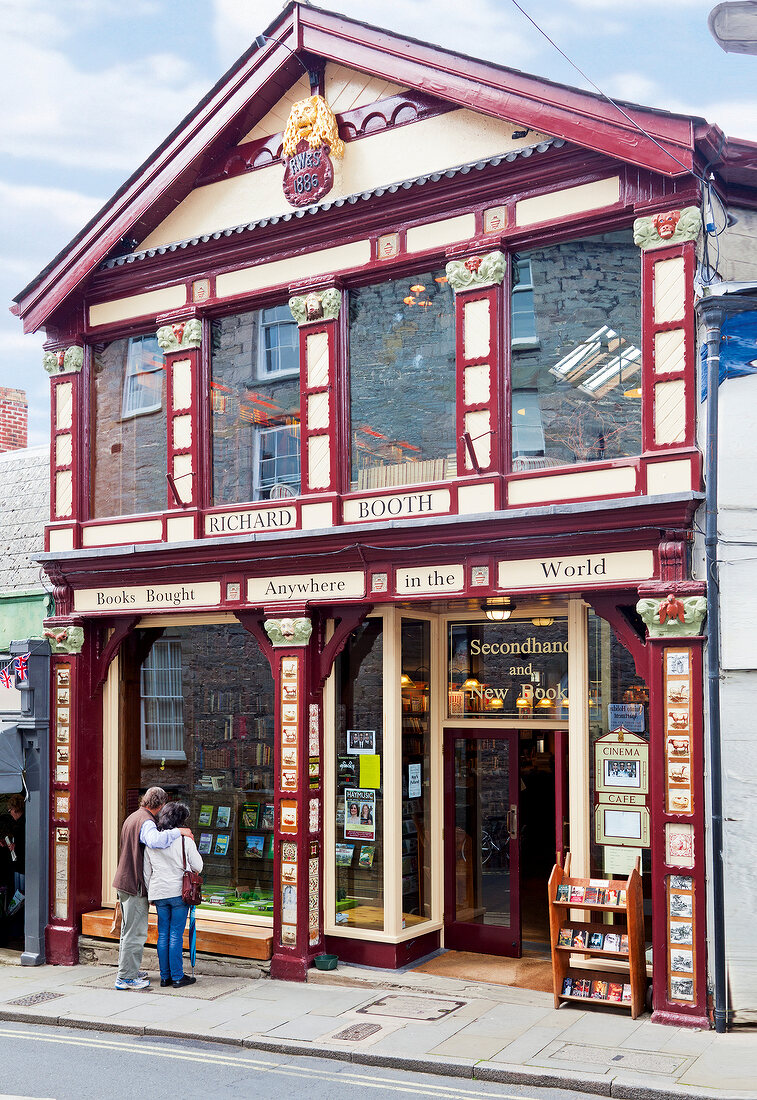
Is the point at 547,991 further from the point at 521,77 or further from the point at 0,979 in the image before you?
the point at 521,77

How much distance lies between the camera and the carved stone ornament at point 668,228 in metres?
9.71

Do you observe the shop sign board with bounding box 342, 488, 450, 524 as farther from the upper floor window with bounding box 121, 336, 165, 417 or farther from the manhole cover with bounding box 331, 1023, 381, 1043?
the manhole cover with bounding box 331, 1023, 381, 1043

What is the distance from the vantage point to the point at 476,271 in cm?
1095

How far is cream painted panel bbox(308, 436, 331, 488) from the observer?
11781 millimetres

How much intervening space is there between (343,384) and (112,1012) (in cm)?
650

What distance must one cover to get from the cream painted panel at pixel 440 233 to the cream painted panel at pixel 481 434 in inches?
69.9

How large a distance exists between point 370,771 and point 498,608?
215cm

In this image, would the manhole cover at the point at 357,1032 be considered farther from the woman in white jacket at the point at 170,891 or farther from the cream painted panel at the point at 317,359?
the cream painted panel at the point at 317,359

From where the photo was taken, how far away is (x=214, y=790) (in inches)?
519

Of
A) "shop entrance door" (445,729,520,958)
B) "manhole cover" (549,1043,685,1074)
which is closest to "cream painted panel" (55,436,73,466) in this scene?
"shop entrance door" (445,729,520,958)

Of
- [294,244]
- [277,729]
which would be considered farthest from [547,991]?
[294,244]

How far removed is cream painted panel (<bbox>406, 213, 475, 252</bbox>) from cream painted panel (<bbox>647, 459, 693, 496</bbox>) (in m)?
3.08

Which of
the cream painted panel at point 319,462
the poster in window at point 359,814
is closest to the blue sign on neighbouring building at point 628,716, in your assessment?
the poster in window at point 359,814

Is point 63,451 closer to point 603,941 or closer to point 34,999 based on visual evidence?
point 34,999
